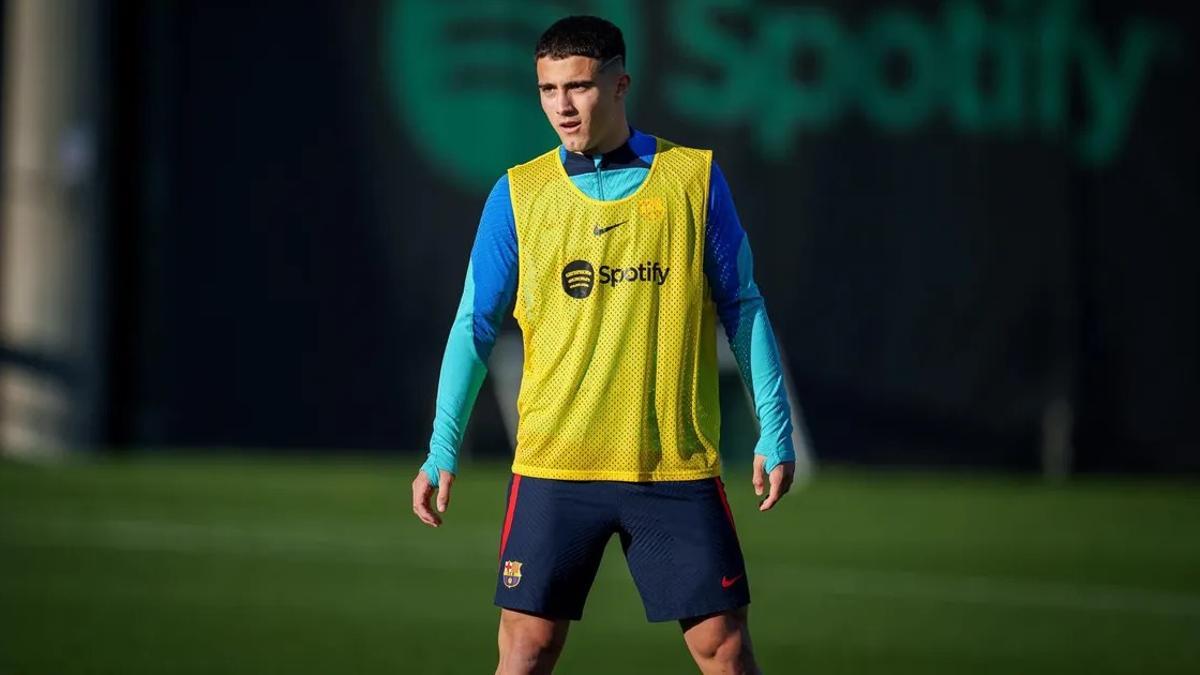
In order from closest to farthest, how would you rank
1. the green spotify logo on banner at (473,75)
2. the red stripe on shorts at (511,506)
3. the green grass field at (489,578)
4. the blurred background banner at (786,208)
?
1. the red stripe on shorts at (511,506)
2. the green grass field at (489,578)
3. the blurred background banner at (786,208)
4. the green spotify logo on banner at (473,75)

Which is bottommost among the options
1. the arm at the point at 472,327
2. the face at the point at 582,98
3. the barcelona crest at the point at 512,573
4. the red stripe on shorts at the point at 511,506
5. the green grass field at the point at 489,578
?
the green grass field at the point at 489,578

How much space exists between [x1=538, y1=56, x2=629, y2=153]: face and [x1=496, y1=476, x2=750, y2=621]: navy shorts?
825mm

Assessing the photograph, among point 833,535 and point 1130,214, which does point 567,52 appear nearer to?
point 833,535

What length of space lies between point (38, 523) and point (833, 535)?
15.7ft

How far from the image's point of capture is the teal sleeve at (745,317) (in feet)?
17.4

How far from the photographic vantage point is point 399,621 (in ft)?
32.1

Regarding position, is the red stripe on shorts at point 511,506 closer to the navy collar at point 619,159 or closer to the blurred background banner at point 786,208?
the navy collar at point 619,159

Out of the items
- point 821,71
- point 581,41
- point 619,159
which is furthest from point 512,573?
point 821,71

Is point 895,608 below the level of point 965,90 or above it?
below

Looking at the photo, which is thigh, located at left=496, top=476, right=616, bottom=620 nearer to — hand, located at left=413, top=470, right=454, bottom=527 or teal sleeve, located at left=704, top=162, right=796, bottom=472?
hand, located at left=413, top=470, right=454, bottom=527

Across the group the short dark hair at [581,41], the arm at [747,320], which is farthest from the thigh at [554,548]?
the short dark hair at [581,41]

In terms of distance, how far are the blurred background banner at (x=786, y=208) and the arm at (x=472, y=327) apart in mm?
11085

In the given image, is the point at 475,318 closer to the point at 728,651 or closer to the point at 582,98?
the point at 582,98

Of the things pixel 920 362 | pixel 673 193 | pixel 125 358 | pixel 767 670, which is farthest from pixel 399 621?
pixel 125 358
